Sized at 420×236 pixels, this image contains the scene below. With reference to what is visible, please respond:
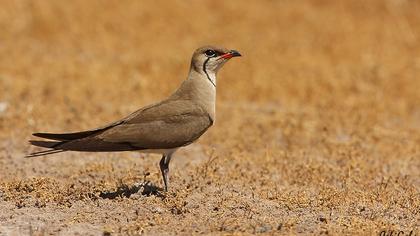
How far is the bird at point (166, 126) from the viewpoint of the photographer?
7.02 meters

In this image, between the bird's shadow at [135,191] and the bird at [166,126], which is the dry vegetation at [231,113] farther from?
the bird at [166,126]

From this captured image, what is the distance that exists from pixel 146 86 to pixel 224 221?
7.25 meters

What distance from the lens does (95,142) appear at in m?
7.03

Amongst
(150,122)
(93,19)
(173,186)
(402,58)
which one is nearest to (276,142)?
(173,186)

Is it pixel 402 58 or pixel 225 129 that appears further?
pixel 402 58

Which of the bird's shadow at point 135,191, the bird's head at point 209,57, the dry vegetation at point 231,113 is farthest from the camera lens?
the bird's head at point 209,57

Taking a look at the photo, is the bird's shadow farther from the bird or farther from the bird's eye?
the bird's eye

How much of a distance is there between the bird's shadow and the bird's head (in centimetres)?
138

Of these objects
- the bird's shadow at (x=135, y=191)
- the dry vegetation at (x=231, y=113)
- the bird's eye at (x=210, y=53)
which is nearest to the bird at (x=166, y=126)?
the bird's eye at (x=210, y=53)

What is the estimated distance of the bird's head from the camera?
25.8 ft

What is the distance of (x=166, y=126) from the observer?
730 cm

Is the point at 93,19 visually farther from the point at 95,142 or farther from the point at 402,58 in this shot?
the point at 95,142

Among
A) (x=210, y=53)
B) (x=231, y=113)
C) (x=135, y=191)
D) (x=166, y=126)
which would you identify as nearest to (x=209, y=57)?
(x=210, y=53)

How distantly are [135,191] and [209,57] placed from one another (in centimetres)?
169
